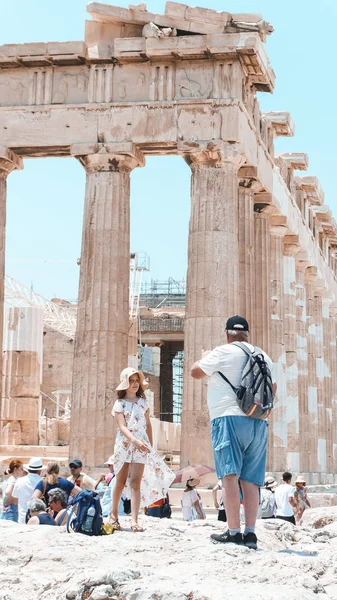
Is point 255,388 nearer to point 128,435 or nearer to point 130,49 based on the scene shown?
point 128,435

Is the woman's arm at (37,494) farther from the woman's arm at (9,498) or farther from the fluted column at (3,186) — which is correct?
the fluted column at (3,186)

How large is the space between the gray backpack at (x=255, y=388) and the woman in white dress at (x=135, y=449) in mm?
2618

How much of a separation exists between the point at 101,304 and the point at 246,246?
467 centimetres

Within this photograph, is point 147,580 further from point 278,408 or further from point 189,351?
point 278,408

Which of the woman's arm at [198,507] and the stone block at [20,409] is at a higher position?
the stone block at [20,409]

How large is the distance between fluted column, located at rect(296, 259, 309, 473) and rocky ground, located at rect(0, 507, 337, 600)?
25410 millimetres

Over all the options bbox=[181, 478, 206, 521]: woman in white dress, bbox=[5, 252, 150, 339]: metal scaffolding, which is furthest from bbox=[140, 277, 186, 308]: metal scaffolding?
bbox=[181, 478, 206, 521]: woman in white dress

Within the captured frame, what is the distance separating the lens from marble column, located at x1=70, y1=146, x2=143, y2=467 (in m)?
22.6

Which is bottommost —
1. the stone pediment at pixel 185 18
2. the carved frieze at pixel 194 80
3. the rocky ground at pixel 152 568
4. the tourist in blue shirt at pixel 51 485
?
the rocky ground at pixel 152 568

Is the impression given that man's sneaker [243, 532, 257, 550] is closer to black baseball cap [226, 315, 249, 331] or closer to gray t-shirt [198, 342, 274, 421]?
gray t-shirt [198, 342, 274, 421]

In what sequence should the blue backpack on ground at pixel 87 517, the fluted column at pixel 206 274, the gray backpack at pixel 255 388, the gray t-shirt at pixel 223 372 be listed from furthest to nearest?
the fluted column at pixel 206 274
the blue backpack on ground at pixel 87 517
the gray t-shirt at pixel 223 372
the gray backpack at pixel 255 388

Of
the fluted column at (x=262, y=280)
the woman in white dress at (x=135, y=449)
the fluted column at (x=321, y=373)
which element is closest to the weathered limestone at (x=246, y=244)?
the fluted column at (x=262, y=280)

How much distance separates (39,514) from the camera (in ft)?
34.3

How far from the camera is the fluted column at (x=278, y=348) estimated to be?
→ 28348 mm
